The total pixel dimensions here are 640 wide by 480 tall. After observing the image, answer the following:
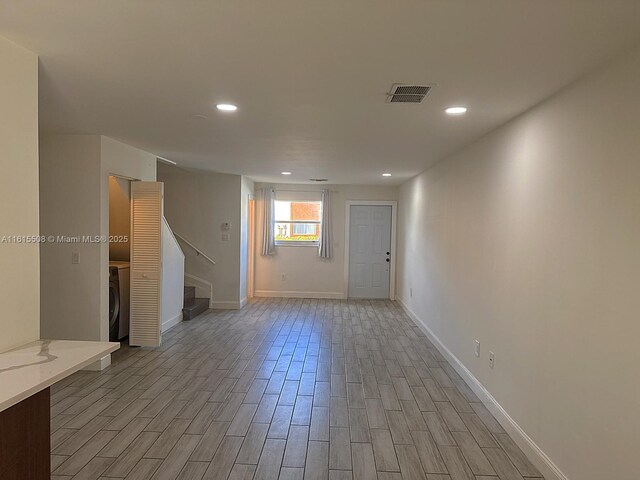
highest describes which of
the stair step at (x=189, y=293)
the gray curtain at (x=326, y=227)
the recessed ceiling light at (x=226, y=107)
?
the recessed ceiling light at (x=226, y=107)

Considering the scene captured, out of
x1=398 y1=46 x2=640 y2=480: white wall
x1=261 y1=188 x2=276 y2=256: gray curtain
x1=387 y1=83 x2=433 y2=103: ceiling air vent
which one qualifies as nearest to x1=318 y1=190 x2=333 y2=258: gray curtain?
x1=261 y1=188 x2=276 y2=256: gray curtain

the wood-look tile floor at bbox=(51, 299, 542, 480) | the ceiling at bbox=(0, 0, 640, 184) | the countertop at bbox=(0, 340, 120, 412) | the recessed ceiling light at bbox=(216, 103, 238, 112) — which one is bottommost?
the wood-look tile floor at bbox=(51, 299, 542, 480)

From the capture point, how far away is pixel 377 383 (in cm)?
382

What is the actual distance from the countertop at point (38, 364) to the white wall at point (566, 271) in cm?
239

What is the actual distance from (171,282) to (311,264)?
3.30 metres

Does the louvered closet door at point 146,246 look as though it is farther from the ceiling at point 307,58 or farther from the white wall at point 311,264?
the white wall at point 311,264

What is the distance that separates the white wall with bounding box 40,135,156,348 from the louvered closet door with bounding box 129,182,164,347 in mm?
642

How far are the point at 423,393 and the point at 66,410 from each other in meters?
2.96

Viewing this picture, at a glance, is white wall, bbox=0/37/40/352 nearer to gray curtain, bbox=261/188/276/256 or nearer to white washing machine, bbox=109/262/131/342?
white washing machine, bbox=109/262/131/342

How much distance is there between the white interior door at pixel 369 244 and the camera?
8344mm

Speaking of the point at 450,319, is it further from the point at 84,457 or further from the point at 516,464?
the point at 84,457

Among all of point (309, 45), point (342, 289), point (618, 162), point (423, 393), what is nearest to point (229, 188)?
point (342, 289)

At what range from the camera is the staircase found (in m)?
6.25

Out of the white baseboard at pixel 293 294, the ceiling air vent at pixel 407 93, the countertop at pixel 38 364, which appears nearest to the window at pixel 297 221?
the white baseboard at pixel 293 294
